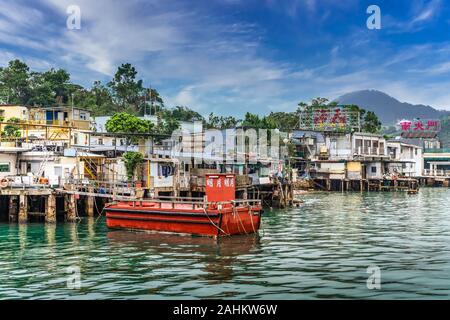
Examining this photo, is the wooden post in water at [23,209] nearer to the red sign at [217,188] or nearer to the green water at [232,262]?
the green water at [232,262]

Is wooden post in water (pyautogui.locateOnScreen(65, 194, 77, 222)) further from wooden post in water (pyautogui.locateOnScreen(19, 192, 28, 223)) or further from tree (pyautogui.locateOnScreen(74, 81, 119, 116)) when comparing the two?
tree (pyautogui.locateOnScreen(74, 81, 119, 116))

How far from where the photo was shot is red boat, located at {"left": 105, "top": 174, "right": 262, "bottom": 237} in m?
28.0

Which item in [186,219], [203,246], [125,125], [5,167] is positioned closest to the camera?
[203,246]

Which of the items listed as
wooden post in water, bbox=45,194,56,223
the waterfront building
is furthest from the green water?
the waterfront building

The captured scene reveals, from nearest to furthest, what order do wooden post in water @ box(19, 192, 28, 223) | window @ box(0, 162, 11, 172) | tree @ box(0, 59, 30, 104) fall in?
wooden post in water @ box(19, 192, 28, 223) → window @ box(0, 162, 11, 172) → tree @ box(0, 59, 30, 104)

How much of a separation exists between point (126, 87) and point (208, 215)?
85927 millimetres

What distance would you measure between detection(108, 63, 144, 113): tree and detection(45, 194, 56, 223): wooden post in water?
7485 cm

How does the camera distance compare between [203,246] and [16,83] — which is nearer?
[203,246]

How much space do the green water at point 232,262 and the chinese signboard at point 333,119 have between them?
172 ft

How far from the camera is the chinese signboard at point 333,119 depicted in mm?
87062

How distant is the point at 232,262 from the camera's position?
869 inches

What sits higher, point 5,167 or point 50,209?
point 5,167

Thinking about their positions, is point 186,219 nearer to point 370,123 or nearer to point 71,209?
point 71,209

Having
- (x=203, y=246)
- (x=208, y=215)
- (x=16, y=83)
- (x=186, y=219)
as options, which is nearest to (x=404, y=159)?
(x=16, y=83)
